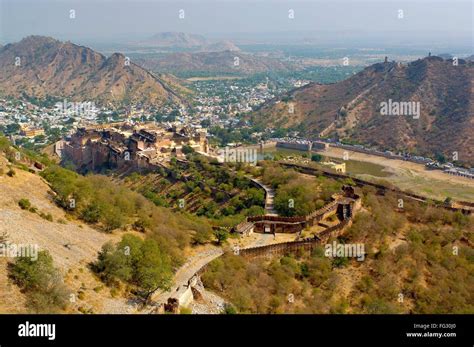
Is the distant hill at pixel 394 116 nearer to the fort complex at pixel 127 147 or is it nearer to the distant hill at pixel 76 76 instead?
the fort complex at pixel 127 147

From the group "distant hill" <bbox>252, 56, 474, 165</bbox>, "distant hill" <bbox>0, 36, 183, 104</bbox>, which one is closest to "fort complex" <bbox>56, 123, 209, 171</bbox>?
"distant hill" <bbox>252, 56, 474, 165</bbox>

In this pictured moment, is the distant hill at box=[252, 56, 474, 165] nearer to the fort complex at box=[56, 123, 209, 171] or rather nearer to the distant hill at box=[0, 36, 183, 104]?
the fort complex at box=[56, 123, 209, 171]

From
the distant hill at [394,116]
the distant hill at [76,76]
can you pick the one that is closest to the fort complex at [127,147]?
the distant hill at [394,116]

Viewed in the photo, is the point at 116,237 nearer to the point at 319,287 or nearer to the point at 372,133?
the point at 319,287

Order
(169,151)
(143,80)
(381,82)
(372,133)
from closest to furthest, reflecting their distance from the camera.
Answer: (169,151)
(372,133)
(381,82)
(143,80)

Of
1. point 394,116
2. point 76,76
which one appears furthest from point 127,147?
point 76,76
